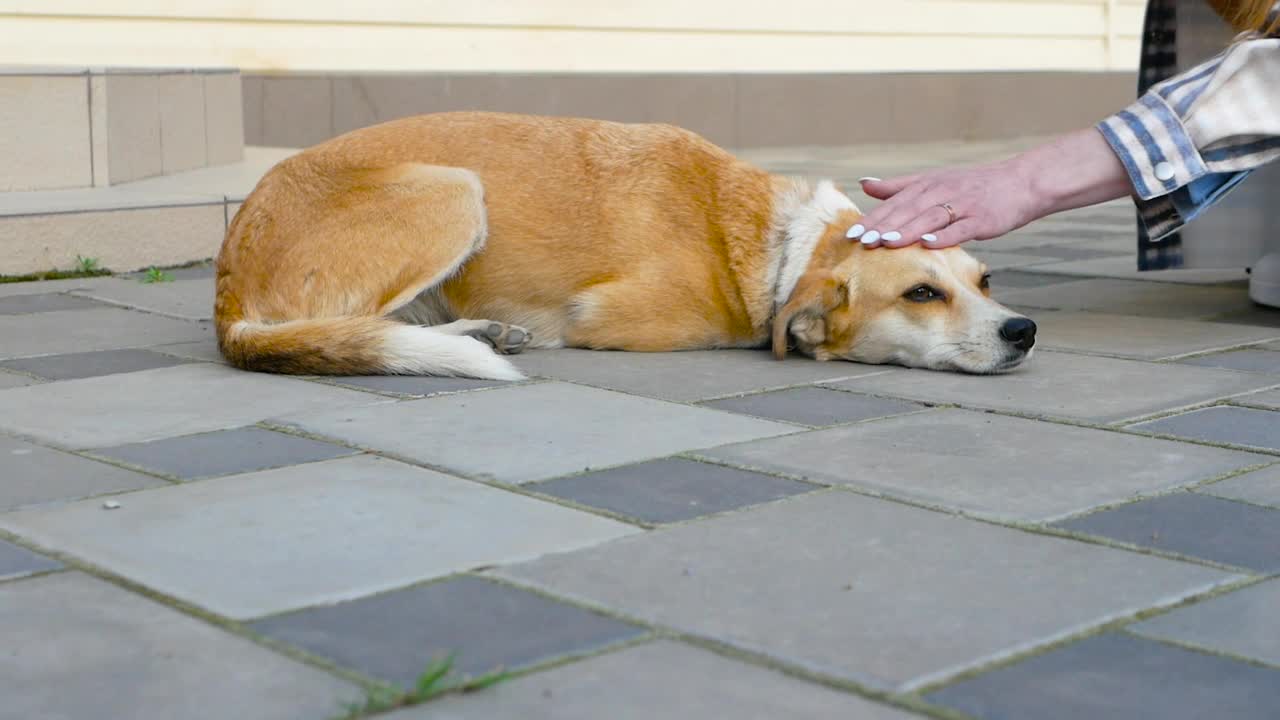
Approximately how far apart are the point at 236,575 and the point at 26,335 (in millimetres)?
2688

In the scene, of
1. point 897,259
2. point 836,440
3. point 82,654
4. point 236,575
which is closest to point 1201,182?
point 897,259

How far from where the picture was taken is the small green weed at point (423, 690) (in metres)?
1.96

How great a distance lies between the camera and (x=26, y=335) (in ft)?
15.8

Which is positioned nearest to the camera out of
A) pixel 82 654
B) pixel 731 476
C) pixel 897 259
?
pixel 82 654

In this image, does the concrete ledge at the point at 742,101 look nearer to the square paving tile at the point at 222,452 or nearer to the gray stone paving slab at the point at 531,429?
the gray stone paving slab at the point at 531,429

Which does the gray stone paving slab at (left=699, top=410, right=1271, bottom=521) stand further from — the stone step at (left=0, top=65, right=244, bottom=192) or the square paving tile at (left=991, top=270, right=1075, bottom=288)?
the stone step at (left=0, top=65, right=244, bottom=192)

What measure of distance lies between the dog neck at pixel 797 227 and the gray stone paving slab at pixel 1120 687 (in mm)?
2539

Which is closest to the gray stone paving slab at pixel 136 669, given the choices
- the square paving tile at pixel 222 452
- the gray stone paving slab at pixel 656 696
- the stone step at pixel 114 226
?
the gray stone paving slab at pixel 656 696

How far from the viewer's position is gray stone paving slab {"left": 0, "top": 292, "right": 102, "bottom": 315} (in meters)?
5.37

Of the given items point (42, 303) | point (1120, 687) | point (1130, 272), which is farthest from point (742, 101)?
point (1120, 687)

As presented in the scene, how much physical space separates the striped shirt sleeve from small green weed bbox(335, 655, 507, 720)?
3.25 m

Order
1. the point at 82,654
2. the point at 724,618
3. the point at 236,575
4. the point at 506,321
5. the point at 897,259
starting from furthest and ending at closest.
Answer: the point at 506,321 → the point at 897,259 → the point at 236,575 → the point at 724,618 → the point at 82,654

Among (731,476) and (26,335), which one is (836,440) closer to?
(731,476)

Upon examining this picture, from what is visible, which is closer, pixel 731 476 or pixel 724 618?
pixel 724 618
